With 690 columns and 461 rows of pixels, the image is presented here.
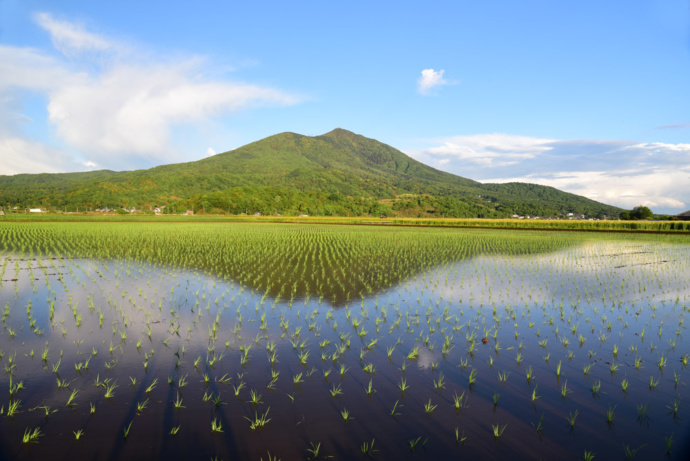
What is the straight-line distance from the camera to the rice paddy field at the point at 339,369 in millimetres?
4738

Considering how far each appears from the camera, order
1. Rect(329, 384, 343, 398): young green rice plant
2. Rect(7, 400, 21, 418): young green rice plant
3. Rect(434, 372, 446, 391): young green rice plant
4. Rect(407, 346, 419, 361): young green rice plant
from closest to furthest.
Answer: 1. Rect(7, 400, 21, 418): young green rice plant
2. Rect(329, 384, 343, 398): young green rice plant
3. Rect(434, 372, 446, 391): young green rice plant
4. Rect(407, 346, 419, 361): young green rice plant

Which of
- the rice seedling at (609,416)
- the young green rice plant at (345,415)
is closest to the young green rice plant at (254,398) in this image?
the young green rice plant at (345,415)

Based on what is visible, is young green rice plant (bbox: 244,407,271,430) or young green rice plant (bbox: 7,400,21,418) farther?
young green rice plant (bbox: 7,400,21,418)

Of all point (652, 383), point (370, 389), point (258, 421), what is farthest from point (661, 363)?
point (258, 421)

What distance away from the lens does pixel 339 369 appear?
6.92 metres

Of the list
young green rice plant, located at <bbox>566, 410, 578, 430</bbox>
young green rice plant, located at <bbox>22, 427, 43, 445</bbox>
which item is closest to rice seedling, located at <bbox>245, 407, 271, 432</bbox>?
young green rice plant, located at <bbox>22, 427, 43, 445</bbox>

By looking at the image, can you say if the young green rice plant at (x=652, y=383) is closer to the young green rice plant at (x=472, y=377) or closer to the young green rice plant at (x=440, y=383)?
the young green rice plant at (x=472, y=377)

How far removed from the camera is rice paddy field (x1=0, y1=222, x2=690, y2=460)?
474 cm

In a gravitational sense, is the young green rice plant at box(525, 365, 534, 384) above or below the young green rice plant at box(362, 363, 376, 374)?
below

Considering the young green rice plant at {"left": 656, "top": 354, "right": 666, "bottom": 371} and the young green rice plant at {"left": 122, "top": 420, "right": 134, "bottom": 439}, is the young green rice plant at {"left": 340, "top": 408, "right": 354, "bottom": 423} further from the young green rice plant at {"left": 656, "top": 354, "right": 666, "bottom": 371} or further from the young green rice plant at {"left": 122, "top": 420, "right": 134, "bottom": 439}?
the young green rice plant at {"left": 656, "top": 354, "right": 666, "bottom": 371}

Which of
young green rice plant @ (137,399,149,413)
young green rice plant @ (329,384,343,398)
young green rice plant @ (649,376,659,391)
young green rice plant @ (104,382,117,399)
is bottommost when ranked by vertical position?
young green rice plant @ (649,376,659,391)

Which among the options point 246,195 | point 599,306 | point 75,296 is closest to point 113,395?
point 75,296

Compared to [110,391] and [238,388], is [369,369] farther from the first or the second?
[110,391]

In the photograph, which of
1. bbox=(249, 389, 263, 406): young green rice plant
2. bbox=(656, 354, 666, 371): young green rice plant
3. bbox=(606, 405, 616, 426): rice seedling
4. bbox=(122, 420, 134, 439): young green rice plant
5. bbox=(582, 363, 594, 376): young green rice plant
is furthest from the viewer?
bbox=(656, 354, 666, 371): young green rice plant
